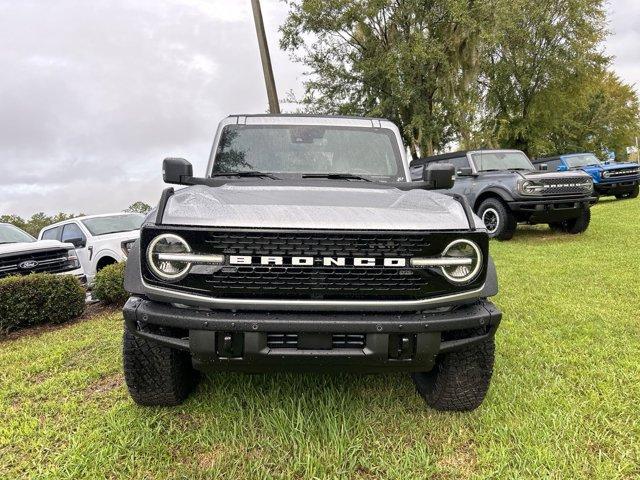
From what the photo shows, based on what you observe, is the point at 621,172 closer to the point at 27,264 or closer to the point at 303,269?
the point at 303,269

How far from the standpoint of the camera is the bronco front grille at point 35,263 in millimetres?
6109

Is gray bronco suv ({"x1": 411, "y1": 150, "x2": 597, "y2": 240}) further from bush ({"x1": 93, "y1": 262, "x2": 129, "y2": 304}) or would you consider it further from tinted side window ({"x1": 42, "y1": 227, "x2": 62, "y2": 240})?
tinted side window ({"x1": 42, "y1": 227, "x2": 62, "y2": 240})

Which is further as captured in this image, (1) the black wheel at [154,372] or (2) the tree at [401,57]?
Answer: (2) the tree at [401,57]

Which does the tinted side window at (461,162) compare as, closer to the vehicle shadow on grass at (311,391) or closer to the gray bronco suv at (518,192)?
the gray bronco suv at (518,192)

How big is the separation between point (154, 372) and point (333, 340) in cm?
106

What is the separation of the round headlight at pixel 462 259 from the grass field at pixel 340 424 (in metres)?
0.88

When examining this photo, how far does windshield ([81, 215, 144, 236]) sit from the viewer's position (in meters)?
8.47

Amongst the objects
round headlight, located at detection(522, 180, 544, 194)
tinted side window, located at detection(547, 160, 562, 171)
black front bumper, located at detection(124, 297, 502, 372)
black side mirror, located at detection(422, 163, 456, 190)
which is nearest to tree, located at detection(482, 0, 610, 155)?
tinted side window, located at detection(547, 160, 562, 171)

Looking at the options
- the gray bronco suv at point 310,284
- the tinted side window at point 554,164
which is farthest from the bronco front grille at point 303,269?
the tinted side window at point 554,164

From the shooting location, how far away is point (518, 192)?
819cm

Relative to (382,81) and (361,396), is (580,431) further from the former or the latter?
(382,81)

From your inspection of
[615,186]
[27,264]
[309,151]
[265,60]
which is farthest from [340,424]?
[615,186]

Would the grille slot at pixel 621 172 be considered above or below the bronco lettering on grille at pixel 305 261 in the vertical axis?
A: below

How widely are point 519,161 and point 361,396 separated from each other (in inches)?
331
